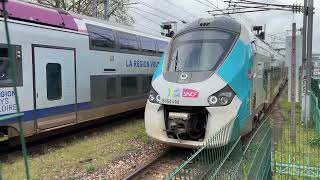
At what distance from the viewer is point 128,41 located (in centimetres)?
1433

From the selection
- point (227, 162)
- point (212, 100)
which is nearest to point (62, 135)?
point (212, 100)

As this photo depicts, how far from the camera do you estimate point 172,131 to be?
27.5 feet

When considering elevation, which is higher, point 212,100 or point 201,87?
point 201,87

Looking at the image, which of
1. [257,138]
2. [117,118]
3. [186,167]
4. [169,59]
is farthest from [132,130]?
[186,167]

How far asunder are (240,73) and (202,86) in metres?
1.00

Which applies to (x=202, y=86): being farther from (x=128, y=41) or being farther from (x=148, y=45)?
(x=148, y=45)

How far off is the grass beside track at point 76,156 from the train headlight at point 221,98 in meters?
2.56

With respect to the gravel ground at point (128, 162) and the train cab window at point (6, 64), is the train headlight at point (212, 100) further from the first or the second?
the train cab window at point (6, 64)

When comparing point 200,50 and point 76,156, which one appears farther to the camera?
point 76,156

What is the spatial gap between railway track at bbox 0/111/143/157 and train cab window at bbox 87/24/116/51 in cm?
235

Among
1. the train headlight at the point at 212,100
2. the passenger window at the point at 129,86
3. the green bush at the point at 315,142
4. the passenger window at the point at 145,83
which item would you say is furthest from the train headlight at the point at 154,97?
the passenger window at the point at 145,83

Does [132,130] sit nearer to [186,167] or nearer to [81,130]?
[81,130]

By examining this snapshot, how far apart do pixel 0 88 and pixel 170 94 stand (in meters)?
3.41

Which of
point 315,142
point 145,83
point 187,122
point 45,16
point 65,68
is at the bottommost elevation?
point 315,142
